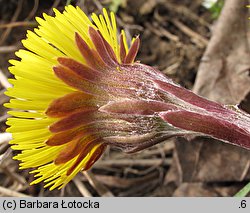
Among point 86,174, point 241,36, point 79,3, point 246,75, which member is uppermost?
point 79,3

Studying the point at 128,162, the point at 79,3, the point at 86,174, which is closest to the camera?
the point at 86,174

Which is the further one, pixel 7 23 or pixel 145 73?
pixel 7 23

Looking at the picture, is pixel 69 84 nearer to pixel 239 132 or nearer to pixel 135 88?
pixel 135 88

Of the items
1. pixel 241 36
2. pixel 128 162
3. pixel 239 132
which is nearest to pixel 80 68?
pixel 239 132

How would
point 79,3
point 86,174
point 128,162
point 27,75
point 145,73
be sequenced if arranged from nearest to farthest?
point 27,75 → point 145,73 → point 86,174 → point 128,162 → point 79,3

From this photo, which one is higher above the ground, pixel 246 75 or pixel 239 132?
pixel 246 75
